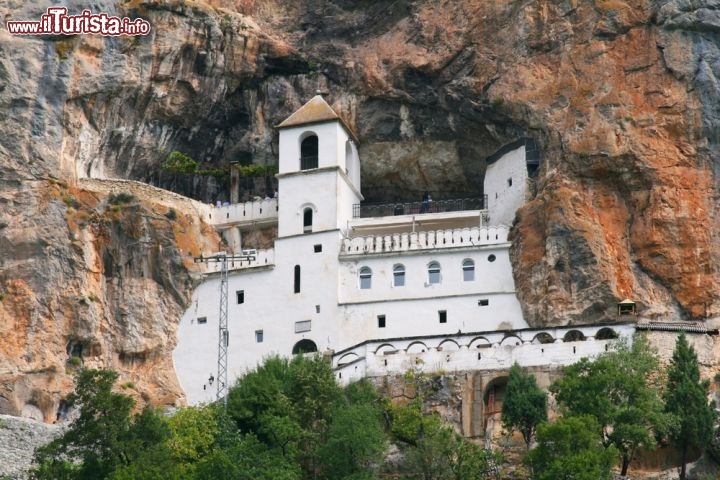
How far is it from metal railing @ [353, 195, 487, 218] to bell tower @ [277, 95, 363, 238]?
30.8 inches

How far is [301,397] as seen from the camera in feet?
194

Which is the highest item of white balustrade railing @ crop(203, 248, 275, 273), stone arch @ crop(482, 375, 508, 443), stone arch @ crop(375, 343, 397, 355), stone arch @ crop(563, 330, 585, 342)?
white balustrade railing @ crop(203, 248, 275, 273)

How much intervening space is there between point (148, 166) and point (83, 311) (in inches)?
374

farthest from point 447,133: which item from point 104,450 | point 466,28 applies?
point 104,450

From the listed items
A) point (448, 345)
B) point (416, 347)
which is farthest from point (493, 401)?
point (416, 347)

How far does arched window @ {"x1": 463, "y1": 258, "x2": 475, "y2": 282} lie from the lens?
6888 cm

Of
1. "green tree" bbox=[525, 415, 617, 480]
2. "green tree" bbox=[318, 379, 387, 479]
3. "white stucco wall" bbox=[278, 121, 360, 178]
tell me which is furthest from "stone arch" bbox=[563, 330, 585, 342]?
"white stucco wall" bbox=[278, 121, 360, 178]

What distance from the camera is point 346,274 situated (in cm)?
7012

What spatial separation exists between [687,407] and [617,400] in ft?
7.71

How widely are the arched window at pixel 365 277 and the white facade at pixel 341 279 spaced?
41mm

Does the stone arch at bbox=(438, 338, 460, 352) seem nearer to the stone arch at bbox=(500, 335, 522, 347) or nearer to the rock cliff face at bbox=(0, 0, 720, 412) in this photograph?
the stone arch at bbox=(500, 335, 522, 347)

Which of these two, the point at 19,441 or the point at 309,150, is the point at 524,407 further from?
Result: the point at 309,150

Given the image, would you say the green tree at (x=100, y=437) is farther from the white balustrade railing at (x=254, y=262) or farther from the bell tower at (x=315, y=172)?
the bell tower at (x=315, y=172)

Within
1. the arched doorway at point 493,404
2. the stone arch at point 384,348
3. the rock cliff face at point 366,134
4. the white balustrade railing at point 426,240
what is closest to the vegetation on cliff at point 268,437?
the arched doorway at point 493,404
